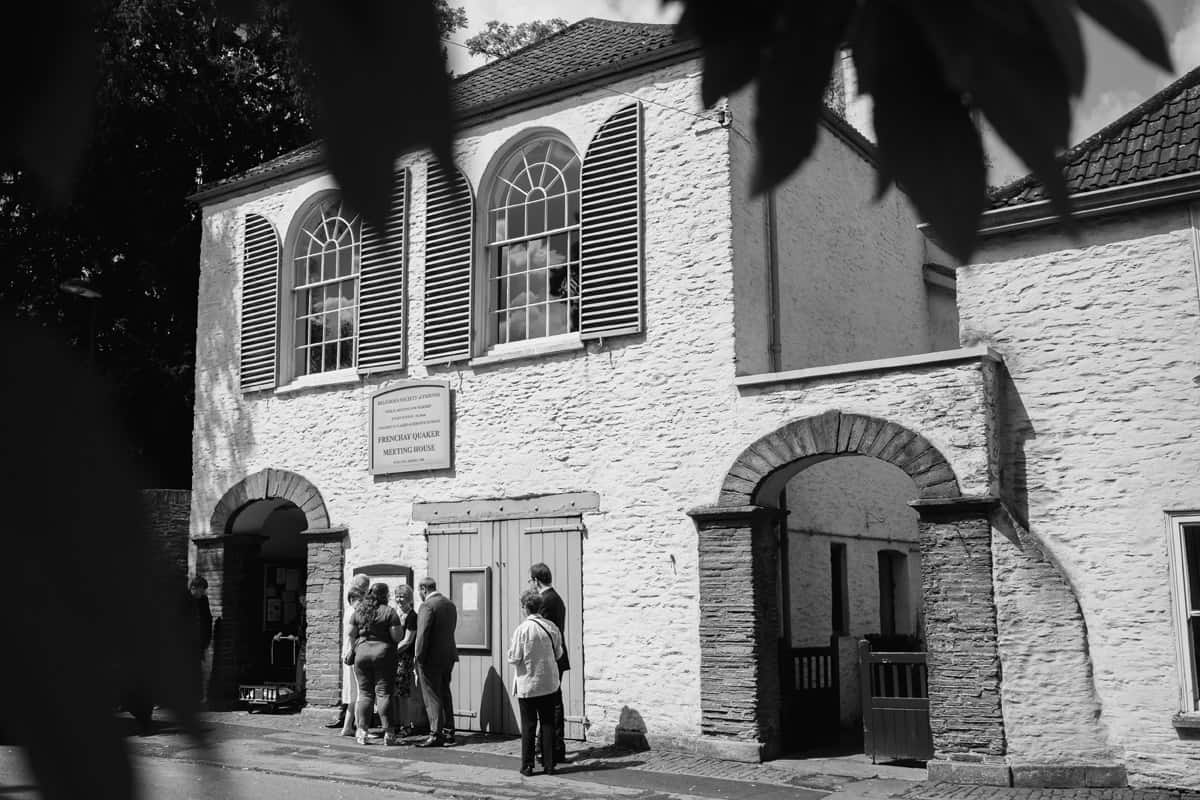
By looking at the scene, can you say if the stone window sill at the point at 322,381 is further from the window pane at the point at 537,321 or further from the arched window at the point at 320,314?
the window pane at the point at 537,321

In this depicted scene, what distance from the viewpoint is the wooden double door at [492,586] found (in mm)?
13102

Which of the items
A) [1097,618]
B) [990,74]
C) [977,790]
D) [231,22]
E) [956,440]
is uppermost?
[956,440]

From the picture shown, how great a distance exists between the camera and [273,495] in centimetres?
1582

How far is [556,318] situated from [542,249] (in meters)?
0.81

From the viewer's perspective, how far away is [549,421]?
43.8 feet

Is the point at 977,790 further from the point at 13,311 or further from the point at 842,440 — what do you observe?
the point at 13,311

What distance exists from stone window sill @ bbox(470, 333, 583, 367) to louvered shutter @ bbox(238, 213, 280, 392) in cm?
357

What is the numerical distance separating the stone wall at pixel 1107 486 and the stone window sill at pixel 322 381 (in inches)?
313

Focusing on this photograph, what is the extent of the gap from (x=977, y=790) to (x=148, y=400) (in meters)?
10.2

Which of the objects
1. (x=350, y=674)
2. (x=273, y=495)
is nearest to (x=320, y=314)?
(x=273, y=495)

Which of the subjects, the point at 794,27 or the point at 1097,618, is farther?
the point at 1097,618

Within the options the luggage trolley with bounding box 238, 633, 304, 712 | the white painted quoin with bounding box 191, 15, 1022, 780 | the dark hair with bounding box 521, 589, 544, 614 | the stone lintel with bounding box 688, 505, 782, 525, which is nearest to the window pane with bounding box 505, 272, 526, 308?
the white painted quoin with bounding box 191, 15, 1022, 780

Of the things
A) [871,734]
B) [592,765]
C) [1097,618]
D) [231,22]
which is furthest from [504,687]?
[231,22]

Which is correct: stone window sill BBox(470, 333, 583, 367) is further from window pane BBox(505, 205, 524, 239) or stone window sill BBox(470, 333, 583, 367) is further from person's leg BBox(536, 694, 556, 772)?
person's leg BBox(536, 694, 556, 772)
